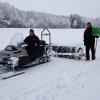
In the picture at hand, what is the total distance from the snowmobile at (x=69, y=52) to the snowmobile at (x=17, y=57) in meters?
1.29

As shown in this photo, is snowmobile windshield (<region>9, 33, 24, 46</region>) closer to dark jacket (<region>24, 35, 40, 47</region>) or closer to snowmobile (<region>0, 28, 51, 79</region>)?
snowmobile (<region>0, 28, 51, 79</region>)

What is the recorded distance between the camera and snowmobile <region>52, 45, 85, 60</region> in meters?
11.4

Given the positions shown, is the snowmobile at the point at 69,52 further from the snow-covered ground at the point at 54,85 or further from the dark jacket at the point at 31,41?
the snow-covered ground at the point at 54,85

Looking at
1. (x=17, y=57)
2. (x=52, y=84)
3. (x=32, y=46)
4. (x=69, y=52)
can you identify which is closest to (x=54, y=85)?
(x=52, y=84)

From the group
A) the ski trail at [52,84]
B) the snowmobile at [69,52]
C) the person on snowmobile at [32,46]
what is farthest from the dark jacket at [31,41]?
the snowmobile at [69,52]

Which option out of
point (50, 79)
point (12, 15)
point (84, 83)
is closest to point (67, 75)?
point (50, 79)

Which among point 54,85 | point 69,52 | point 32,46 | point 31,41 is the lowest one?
point 54,85

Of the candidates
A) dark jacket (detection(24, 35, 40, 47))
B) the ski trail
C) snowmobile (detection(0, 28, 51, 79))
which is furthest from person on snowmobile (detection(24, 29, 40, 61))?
the ski trail

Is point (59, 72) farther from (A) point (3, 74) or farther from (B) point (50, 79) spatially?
(A) point (3, 74)

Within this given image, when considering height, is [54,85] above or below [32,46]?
below

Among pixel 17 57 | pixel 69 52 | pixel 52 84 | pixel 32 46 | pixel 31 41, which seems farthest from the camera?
pixel 69 52

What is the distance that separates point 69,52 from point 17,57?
11.9 feet

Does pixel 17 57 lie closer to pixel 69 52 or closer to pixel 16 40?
pixel 16 40

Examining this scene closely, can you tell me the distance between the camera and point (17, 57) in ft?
28.9
